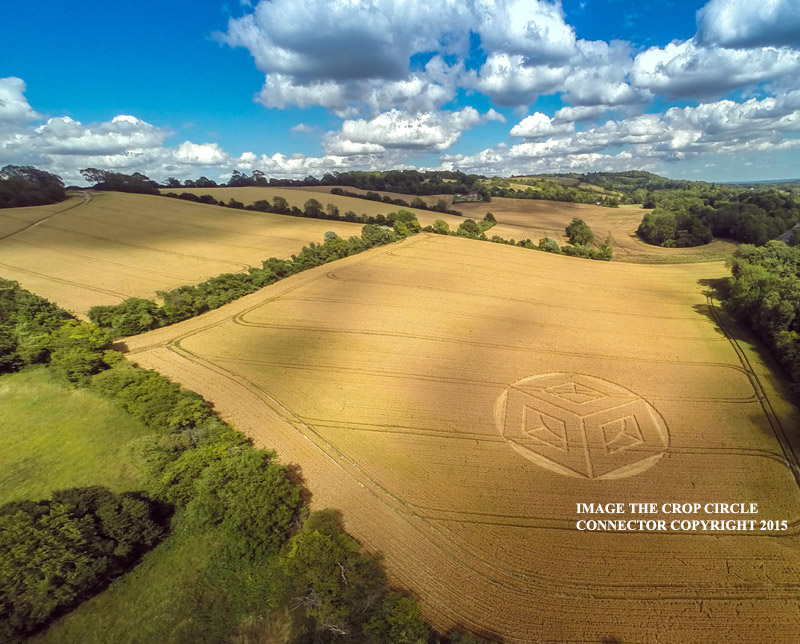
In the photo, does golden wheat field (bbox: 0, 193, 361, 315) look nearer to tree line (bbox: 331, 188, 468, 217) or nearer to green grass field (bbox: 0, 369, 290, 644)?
green grass field (bbox: 0, 369, 290, 644)

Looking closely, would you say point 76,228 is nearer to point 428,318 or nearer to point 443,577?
point 428,318

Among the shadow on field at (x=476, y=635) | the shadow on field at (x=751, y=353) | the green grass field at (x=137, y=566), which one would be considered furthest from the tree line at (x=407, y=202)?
the shadow on field at (x=476, y=635)

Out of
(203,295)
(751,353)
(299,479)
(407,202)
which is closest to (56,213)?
(203,295)

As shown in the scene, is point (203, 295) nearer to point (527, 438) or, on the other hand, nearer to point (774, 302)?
point (527, 438)

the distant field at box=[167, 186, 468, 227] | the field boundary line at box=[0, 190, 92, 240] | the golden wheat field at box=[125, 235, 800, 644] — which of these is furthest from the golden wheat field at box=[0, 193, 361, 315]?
the golden wheat field at box=[125, 235, 800, 644]

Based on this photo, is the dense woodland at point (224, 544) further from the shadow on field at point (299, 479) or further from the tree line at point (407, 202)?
the tree line at point (407, 202)

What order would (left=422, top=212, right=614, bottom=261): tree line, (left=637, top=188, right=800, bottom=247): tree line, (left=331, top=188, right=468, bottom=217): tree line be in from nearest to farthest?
1. (left=422, top=212, right=614, bottom=261): tree line
2. (left=637, top=188, right=800, bottom=247): tree line
3. (left=331, top=188, right=468, bottom=217): tree line
